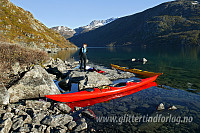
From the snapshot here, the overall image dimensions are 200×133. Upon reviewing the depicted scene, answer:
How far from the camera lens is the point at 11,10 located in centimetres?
10688

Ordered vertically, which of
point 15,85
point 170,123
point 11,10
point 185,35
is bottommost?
point 170,123

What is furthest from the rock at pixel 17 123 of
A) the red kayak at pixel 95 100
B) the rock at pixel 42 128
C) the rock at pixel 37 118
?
the red kayak at pixel 95 100

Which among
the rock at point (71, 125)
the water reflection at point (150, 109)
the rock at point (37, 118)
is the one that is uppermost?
the rock at point (37, 118)

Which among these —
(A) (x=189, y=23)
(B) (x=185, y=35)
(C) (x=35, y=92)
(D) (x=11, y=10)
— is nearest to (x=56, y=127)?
(C) (x=35, y=92)

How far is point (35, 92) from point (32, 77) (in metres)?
1.41

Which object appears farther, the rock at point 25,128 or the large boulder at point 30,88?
the large boulder at point 30,88

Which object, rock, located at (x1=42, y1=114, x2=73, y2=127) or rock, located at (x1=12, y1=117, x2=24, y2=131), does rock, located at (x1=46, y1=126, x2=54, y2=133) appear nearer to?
rock, located at (x1=42, y1=114, x2=73, y2=127)

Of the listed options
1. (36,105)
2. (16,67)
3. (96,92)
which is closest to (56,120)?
(36,105)

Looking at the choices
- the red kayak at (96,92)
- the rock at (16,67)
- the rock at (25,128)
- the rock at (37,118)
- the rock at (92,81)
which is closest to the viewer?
the rock at (25,128)

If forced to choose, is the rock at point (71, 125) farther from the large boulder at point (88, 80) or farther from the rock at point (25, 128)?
the large boulder at point (88, 80)

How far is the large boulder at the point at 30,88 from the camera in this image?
1015 centimetres

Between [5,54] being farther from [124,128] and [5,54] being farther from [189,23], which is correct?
[189,23]

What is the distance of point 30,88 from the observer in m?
10.6

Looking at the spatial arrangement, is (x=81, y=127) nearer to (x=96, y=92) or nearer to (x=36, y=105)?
(x=36, y=105)
